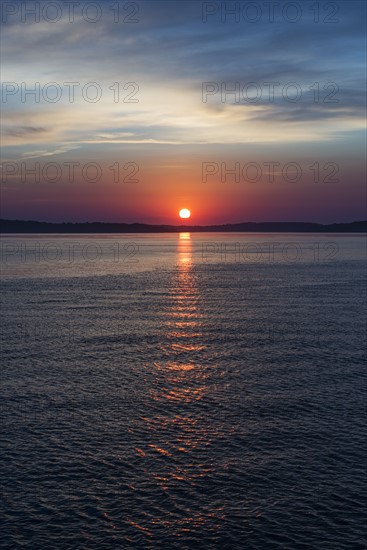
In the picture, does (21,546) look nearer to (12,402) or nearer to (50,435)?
(50,435)

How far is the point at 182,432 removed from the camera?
136 ft

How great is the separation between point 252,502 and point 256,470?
3.74 metres

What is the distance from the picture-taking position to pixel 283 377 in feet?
180

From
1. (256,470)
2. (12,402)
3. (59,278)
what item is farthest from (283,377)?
(59,278)

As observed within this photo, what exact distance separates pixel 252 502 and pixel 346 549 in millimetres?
5645

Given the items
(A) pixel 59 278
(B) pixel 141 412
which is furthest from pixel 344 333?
(A) pixel 59 278

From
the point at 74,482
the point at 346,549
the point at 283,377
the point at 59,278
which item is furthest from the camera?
the point at 59,278

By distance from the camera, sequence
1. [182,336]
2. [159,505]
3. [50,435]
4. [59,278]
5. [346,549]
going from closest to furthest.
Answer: [346,549], [159,505], [50,435], [182,336], [59,278]

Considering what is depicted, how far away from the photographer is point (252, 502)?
105 ft

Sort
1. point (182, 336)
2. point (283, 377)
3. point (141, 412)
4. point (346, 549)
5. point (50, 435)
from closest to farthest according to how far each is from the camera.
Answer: point (346, 549)
point (50, 435)
point (141, 412)
point (283, 377)
point (182, 336)

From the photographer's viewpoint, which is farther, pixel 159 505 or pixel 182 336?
pixel 182 336

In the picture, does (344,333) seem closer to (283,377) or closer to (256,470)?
(283,377)

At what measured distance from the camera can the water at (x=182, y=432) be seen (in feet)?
98.5

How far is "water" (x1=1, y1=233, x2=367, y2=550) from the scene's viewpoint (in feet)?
98.5
